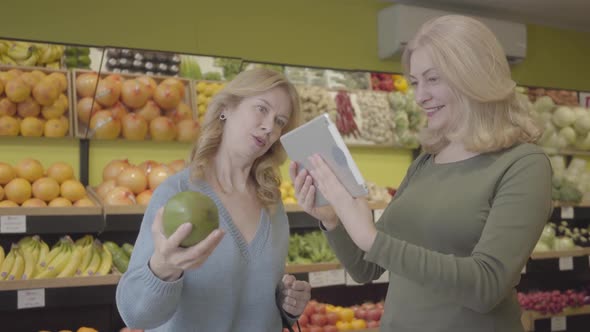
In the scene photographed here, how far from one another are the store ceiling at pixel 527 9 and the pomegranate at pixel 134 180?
2714 mm

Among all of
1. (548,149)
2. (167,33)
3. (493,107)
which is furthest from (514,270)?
(548,149)

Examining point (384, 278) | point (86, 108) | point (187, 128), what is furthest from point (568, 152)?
point (86, 108)

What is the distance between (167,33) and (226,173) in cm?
268

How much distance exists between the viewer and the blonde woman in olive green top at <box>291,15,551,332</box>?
1494 millimetres

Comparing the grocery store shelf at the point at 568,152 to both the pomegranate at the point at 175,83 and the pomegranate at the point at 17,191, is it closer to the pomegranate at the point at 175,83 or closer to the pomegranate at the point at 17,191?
the pomegranate at the point at 175,83

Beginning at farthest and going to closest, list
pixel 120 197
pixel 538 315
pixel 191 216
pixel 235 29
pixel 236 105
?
pixel 538 315
pixel 235 29
pixel 120 197
pixel 236 105
pixel 191 216

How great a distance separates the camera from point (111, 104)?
11.7ft

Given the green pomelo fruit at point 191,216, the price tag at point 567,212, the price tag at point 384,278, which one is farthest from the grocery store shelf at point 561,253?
the green pomelo fruit at point 191,216

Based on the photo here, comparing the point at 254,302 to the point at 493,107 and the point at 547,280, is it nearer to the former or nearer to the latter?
the point at 493,107

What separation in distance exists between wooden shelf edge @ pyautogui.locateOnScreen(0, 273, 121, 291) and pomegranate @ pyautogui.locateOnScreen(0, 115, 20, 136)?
0.91 meters

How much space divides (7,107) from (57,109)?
0.25 metres

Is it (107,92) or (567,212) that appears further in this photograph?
(567,212)

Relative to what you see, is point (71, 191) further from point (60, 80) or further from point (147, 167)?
point (60, 80)

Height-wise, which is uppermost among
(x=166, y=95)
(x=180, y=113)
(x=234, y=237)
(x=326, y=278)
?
(x=166, y=95)
